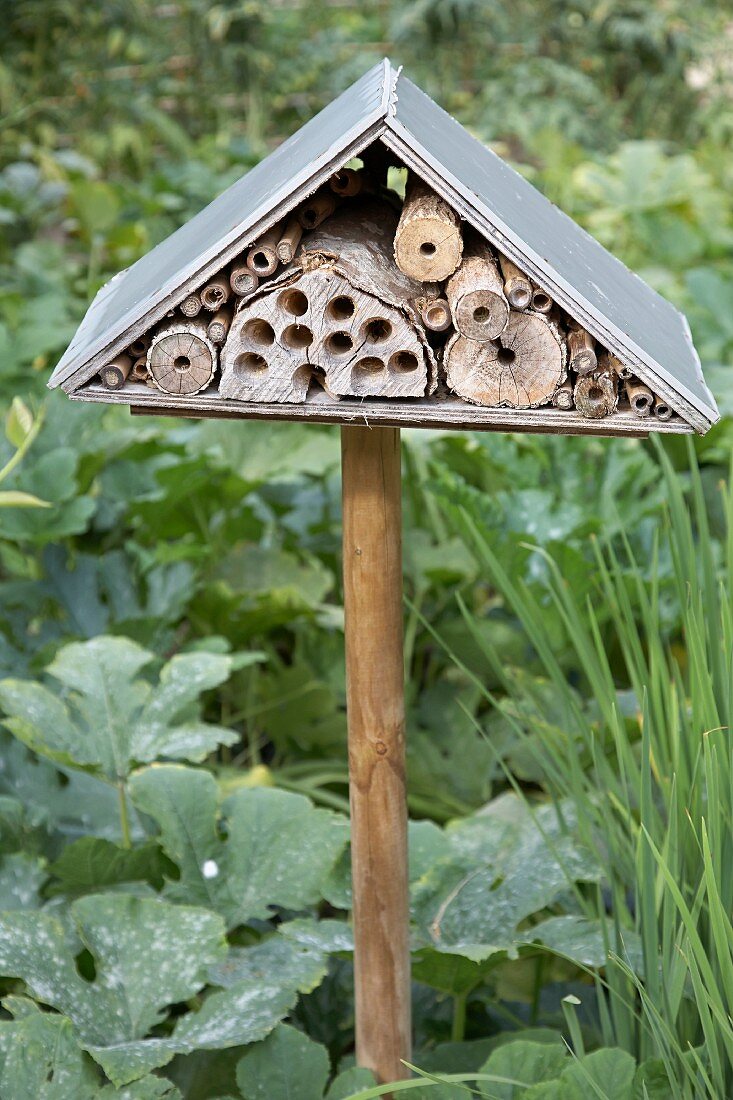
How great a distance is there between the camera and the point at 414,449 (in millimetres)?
2045

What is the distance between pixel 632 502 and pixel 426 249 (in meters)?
1.14

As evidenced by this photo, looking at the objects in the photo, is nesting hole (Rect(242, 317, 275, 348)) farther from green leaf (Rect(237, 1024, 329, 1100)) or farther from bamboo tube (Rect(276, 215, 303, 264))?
green leaf (Rect(237, 1024, 329, 1100))

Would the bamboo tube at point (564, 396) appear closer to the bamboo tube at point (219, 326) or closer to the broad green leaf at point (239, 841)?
the bamboo tube at point (219, 326)

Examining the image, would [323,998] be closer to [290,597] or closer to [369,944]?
[369,944]

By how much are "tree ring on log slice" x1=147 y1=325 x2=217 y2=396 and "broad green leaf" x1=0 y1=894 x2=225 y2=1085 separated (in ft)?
1.71

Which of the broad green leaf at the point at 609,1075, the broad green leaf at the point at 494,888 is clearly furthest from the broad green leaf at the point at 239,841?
the broad green leaf at the point at 609,1075

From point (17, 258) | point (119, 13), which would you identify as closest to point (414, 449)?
Answer: point (17, 258)

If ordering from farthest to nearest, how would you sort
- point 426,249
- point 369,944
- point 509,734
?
point 509,734 → point 369,944 → point 426,249

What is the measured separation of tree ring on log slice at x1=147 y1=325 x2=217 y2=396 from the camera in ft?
2.73

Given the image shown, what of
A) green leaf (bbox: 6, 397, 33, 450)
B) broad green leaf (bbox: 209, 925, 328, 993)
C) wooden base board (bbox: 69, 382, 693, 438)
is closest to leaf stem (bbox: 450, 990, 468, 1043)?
broad green leaf (bbox: 209, 925, 328, 993)

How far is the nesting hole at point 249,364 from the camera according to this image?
83 centimetres

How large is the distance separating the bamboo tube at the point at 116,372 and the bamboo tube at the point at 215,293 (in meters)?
0.08

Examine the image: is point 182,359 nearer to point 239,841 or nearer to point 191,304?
point 191,304

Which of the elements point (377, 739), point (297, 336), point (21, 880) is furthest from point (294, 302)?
point (21, 880)
